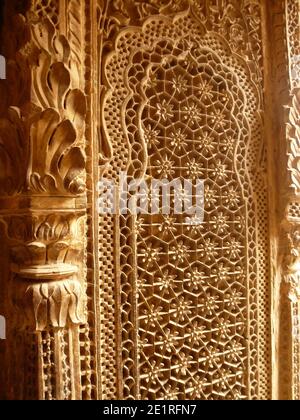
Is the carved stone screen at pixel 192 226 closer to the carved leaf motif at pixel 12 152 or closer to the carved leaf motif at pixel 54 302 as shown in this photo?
the carved leaf motif at pixel 54 302

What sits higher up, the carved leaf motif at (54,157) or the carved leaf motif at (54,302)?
the carved leaf motif at (54,157)

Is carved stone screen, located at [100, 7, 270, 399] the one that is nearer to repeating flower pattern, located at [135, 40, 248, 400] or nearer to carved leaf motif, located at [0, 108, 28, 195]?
repeating flower pattern, located at [135, 40, 248, 400]

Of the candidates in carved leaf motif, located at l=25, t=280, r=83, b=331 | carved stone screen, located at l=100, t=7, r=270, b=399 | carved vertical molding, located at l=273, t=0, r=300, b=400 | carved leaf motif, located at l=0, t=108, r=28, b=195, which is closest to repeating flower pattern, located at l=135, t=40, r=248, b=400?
carved stone screen, located at l=100, t=7, r=270, b=399

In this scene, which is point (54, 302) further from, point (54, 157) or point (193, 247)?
point (193, 247)

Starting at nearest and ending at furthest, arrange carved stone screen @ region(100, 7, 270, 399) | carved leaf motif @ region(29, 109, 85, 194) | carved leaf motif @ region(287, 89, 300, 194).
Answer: carved leaf motif @ region(29, 109, 85, 194), carved stone screen @ region(100, 7, 270, 399), carved leaf motif @ region(287, 89, 300, 194)

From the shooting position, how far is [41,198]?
4.39 ft

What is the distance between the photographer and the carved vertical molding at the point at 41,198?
133 centimetres

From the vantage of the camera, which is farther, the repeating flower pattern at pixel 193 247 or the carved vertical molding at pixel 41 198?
the repeating flower pattern at pixel 193 247

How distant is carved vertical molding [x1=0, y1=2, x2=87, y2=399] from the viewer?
1328 mm

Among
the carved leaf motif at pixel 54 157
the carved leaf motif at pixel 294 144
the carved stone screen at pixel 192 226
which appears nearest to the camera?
the carved leaf motif at pixel 54 157

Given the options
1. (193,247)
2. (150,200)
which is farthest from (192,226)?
(150,200)

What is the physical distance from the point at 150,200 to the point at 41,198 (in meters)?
0.47

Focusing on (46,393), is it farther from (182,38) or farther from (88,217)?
(182,38)

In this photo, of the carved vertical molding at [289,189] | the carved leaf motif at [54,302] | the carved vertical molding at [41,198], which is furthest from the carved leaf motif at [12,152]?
the carved vertical molding at [289,189]
